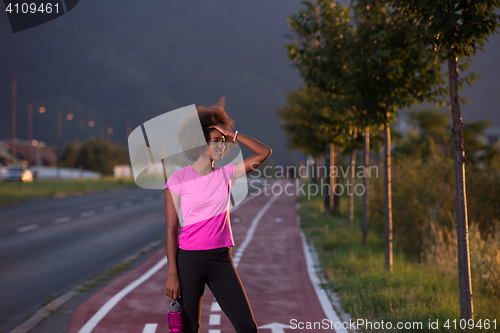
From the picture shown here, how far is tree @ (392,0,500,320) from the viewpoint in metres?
5.03

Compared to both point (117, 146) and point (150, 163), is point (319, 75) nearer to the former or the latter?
point (150, 163)

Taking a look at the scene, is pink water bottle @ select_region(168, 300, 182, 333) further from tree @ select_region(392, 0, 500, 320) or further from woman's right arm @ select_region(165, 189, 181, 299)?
tree @ select_region(392, 0, 500, 320)

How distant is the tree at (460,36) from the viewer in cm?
503

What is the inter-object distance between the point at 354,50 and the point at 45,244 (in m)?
9.28

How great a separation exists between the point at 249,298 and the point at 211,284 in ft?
13.2

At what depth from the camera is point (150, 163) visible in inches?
158

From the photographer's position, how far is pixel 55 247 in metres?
12.1

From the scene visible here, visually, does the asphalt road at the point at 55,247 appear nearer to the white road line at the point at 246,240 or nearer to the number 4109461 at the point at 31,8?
the white road line at the point at 246,240

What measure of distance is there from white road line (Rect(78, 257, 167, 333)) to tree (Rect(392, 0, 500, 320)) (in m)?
4.27

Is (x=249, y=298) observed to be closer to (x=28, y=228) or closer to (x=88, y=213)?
(x=28, y=228)

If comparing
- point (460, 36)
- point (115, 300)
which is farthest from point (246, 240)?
point (460, 36)

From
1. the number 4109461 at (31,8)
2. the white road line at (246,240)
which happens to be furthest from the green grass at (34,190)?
the number 4109461 at (31,8)

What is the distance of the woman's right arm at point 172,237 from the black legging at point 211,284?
4 cm

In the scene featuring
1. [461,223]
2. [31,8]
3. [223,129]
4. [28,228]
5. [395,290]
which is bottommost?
[395,290]
